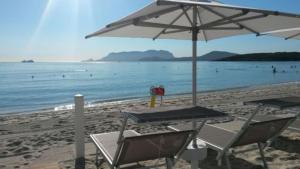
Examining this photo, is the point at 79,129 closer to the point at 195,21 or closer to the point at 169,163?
the point at 169,163

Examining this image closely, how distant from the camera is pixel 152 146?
3.26m

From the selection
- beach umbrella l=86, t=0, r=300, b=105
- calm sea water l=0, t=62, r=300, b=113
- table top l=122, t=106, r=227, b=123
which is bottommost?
calm sea water l=0, t=62, r=300, b=113

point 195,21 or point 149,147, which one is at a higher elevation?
point 195,21

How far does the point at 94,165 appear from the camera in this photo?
4.72 metres

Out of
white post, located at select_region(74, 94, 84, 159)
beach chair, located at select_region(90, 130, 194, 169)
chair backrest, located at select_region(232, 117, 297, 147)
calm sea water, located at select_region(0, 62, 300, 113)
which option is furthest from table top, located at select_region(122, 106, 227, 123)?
calm sea water, located at select_region(0, 62, 300, 113)

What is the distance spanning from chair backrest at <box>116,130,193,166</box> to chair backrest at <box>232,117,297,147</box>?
0.94 metres

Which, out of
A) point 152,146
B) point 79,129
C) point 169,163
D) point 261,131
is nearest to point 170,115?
point 152,146

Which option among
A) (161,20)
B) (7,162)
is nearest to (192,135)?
(161,20)

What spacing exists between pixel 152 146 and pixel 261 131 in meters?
1.59

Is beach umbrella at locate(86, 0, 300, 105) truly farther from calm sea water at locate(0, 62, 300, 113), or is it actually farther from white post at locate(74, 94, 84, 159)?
calm sea water at locate(0, 62, 300, 113)

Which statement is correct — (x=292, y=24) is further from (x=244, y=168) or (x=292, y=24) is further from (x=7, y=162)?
(x=7, y=162)

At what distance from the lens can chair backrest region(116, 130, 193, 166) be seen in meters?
3.11

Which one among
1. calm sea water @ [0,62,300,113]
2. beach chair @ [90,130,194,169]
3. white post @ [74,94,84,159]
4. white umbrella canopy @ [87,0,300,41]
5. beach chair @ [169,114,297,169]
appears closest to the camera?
beach chair @ [90,130,194,169]

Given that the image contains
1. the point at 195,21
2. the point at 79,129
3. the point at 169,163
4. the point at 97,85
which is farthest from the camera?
the point at 97,85
